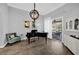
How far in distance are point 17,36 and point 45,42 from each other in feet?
4.52

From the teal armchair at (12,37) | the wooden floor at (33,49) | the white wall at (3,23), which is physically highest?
the white wall at (3,23)

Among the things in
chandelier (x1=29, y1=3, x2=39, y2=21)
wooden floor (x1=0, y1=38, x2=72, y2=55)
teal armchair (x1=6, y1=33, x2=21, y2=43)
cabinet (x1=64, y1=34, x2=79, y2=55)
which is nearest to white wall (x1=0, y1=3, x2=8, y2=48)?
teal armchair (x1=6, y1=33, x2=21, y2=43)

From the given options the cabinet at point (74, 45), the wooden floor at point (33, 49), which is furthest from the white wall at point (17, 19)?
the cabinet at point (74, 45)

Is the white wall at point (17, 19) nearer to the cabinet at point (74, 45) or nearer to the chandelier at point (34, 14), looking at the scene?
the chandelier at point (34, 14)

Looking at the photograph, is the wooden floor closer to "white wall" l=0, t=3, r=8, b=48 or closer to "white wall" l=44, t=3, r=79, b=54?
"white wall" l=0, t=3, r=8, b=48

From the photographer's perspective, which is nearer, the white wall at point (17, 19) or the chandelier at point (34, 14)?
the white wall at point (17, 19)

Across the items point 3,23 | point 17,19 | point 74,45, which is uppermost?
point 17,19

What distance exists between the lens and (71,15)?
178 inches

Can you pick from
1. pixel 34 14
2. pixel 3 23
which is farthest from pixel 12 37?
pixel 34 14

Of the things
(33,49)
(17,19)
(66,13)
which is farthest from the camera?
(66,13)

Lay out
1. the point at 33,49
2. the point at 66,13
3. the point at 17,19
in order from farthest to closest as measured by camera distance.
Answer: the point at 66,13
the point at 33,49
the point at 17,19

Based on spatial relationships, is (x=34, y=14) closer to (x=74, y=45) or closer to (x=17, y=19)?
(x=17, y=19)

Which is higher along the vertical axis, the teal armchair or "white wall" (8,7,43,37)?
"white wall" (8,7,43,37)

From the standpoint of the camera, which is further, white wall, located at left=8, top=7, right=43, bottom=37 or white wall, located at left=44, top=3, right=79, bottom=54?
white wall, located at left=44, top=3, right=79, bottom=54
